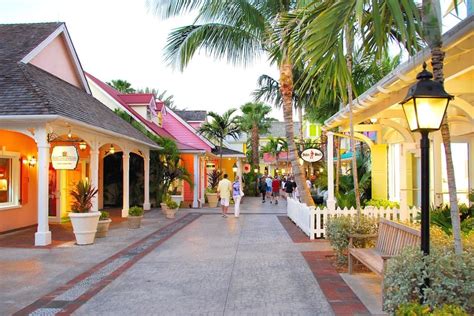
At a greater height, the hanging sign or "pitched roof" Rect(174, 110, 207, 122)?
"pitched roof" Rect(174, 110, 207, 122)

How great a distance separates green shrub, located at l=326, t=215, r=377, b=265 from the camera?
847 cm

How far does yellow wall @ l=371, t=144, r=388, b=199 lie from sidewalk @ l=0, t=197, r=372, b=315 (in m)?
4.32

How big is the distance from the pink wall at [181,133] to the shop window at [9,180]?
15.5m

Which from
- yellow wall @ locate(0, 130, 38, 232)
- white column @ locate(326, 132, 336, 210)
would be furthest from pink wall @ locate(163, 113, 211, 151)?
white column @ locate(326, 132, 336, 210)

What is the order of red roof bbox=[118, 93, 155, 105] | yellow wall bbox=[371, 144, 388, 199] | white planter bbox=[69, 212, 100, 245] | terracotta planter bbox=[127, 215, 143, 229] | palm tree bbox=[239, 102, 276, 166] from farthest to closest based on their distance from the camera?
1. palm tree bbox=[239, 102, 276, 166]
2. red roof bbox=[118, 93, 155, 105]
3. yellow wall bbox=[371, 144, 388, 199]
4. terracotta planter bbox=[127, 215, 143, 229]
5. white planter bbox=[69, 212, 100, 245]

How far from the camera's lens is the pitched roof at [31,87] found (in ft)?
36.7

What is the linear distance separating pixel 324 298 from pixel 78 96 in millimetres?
11793

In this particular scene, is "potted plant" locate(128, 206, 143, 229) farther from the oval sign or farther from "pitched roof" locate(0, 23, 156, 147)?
the oval sign

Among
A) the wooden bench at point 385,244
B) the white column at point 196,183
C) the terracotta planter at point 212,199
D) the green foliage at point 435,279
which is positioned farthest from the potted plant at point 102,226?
the terracotta planter at point 212,199

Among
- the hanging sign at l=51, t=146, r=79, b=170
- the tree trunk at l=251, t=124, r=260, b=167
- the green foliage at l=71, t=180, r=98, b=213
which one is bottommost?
the green foliage at l=71, t=180, r=98, b=213

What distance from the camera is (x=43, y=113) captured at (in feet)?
35.3

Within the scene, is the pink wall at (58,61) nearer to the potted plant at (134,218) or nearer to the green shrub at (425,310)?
the potted plant at (134,218)

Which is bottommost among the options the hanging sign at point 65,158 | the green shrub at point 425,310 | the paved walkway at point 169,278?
the paved walkway at point 169,278

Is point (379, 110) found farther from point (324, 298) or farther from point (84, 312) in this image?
point (84, 312)
